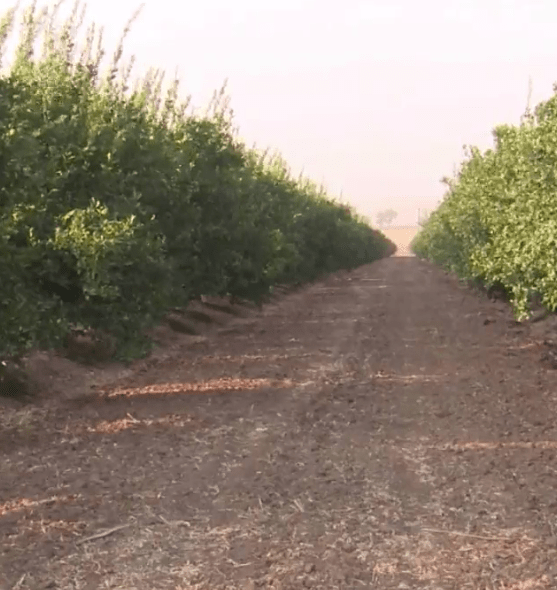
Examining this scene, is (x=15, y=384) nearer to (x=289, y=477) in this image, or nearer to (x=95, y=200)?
(x=95, y=200)

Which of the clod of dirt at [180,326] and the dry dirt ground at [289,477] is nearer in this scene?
the dry dirt ground at [289,477]

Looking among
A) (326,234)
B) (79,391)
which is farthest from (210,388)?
(326,234)

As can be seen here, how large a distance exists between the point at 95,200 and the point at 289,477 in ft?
22.4

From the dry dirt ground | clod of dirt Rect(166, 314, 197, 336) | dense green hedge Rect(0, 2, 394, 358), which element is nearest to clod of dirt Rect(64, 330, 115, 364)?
the dry dirt ground

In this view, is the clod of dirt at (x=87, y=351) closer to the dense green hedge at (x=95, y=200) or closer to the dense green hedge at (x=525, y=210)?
the dense green hedge at (x=95, y=200)

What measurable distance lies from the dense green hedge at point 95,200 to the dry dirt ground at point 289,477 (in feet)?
5.64

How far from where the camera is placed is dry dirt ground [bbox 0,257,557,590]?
7.10 m

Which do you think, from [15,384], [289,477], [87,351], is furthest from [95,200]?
[289,477]

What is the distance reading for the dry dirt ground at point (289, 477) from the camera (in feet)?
23.3

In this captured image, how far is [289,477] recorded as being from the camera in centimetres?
970

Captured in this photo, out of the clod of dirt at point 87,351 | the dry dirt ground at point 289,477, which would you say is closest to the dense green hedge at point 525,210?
the dry dirt ground at point 289,477

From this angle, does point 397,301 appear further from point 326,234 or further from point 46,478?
point 46,478

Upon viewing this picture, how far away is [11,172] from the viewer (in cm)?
1227

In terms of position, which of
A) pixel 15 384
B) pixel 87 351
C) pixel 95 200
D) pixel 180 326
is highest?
pixel 95 200
